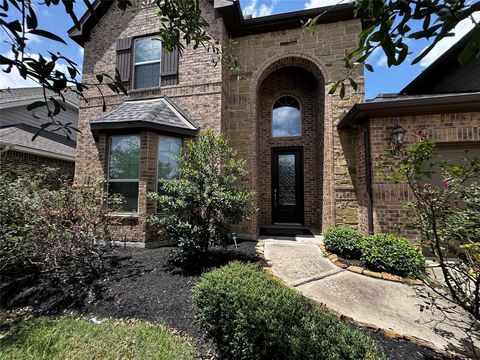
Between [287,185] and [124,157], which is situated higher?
[124,157]

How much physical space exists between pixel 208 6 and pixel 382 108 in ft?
18.9

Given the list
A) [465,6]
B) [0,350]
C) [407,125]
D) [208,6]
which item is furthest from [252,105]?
[0,350]

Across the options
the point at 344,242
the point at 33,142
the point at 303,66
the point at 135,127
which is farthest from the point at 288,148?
the point at 33,142

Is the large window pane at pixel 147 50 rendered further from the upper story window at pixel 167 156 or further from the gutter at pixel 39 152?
the gutter at pixel 39 152

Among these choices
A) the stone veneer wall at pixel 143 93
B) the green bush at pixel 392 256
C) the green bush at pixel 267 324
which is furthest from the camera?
the stone veneer wall at pixel 143 93

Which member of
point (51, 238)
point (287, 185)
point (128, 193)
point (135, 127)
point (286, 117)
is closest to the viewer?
point (51, 238)

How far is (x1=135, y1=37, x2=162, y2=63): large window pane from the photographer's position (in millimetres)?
6605

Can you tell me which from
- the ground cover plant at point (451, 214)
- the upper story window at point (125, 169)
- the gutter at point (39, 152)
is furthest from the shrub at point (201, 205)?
the gutter at point (39, 152)

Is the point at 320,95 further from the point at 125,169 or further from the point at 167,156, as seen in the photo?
the point at 125,169

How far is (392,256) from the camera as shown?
3.80m

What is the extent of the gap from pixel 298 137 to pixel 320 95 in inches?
62.1

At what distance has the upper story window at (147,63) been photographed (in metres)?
6.63

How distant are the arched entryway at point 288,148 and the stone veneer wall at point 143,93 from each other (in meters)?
2.06

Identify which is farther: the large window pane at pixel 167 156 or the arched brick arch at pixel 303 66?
the arched brick arch at pixel 303 66
